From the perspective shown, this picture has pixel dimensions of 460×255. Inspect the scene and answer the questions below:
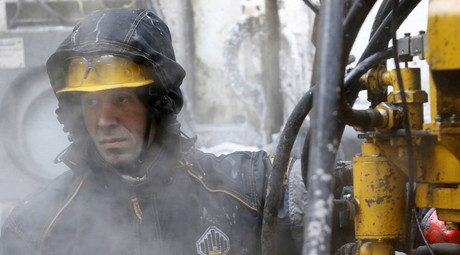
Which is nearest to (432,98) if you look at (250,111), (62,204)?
(62,204)

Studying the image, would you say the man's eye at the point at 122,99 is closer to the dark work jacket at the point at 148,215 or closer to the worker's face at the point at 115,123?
the worker's face at the point at 115,123

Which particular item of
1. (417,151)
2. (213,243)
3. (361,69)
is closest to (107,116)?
(213,243)

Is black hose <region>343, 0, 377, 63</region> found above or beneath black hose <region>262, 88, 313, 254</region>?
above

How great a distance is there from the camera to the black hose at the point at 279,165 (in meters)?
1.34

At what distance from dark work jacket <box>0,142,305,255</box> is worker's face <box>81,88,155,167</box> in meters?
0.09

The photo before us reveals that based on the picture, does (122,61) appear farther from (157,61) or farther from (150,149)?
(150,149)

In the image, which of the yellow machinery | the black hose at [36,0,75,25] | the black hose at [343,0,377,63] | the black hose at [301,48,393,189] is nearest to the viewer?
the black hose at [343,0,377,63]

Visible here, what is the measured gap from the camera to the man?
2.23m

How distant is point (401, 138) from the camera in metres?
1.38

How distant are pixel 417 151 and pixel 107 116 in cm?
130

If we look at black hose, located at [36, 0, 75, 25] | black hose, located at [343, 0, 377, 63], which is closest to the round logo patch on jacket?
black hose, located at [343, 0, 377, 63]

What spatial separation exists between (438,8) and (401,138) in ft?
1.09

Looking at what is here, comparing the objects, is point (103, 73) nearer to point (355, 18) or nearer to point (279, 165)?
point (279, 165)

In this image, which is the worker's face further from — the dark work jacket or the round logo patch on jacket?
the round logo patch on jacket
